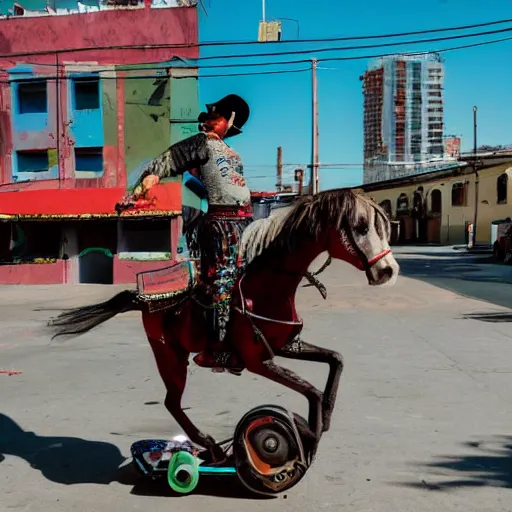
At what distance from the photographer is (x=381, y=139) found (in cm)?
7894

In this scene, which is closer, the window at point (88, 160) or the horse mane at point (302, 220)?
the horse mane at point (302, 220)

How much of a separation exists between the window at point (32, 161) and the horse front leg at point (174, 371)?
2240 cm

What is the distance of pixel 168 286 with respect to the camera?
428 centimetres

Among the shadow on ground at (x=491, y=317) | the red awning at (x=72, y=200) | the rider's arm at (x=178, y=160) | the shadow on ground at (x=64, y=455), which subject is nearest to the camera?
the rider's arm at (x=178, y=160)

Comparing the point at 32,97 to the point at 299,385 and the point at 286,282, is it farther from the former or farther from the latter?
the point at 299,385

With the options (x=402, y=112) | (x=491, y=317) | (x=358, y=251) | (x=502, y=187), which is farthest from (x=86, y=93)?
(x=402, y=112)

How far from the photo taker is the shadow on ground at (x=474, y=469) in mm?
4320

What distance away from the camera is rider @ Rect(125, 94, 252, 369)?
4141mm

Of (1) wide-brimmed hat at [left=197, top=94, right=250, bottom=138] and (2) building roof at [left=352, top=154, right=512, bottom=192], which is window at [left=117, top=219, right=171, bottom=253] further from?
(2) building roof at [left=352, top=154, right=512, bottom=192]

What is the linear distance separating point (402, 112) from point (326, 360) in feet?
257

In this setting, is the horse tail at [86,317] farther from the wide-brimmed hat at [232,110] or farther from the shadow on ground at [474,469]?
the shadow on ground at [474,469]

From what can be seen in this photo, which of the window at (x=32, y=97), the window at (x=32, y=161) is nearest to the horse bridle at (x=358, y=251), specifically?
the window at (x=32, y=161)

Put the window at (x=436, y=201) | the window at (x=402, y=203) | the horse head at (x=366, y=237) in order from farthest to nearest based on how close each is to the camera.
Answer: the window at (x=402, y=203) → the window at (x=436, y=201) → the horse head at (x=366, y=237)

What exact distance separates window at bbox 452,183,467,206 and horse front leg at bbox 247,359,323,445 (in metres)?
52.9
